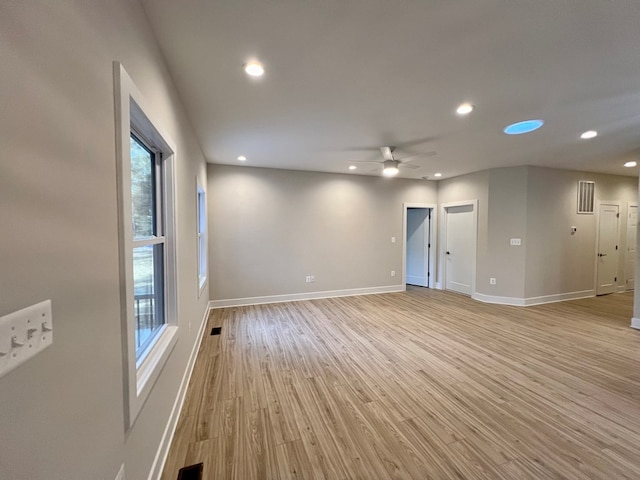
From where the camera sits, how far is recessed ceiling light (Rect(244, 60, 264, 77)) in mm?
1869

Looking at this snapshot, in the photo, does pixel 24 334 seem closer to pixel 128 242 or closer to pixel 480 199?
pixel 128 242

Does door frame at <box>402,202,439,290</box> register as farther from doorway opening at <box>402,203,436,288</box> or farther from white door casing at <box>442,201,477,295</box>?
white door casing at <box>442,201,477,295</box>

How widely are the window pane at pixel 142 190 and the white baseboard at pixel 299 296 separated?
3.31 meters

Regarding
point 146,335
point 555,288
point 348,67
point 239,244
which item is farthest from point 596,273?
point 146,335

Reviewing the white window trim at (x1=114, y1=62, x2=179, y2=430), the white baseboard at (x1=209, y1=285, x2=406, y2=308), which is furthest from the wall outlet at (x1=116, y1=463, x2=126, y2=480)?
the white baseboard at (x1=209, y1=285, x2=406, y2=308)

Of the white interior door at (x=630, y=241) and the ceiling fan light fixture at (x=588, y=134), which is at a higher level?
the ceiling fan light fixture at (x=588, y=134)

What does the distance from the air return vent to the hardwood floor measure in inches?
100

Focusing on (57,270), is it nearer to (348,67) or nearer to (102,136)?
(102,136)

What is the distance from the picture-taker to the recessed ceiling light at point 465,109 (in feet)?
8.13

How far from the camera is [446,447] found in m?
1.73

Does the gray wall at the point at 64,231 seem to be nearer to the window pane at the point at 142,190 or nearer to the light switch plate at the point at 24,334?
the light switch plate at the point at 24,334

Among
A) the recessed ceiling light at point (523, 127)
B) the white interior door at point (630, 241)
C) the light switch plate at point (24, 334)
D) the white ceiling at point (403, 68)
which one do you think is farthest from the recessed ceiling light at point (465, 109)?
the white interior door at point (630, 241)

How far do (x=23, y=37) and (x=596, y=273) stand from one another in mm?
8416

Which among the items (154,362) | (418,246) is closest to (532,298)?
(418,246)
